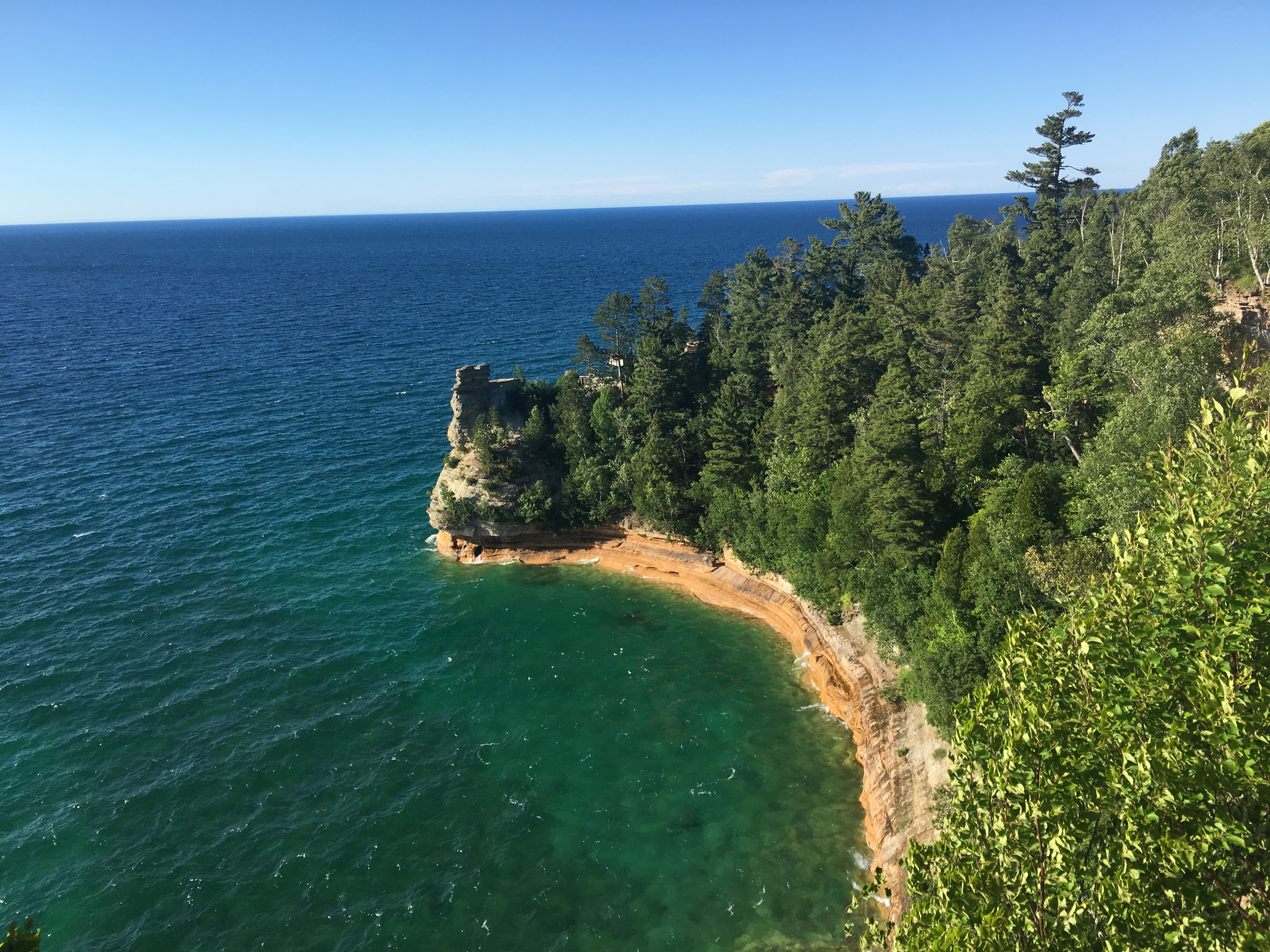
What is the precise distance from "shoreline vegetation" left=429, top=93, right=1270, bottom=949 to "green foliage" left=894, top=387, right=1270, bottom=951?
77 millimetres

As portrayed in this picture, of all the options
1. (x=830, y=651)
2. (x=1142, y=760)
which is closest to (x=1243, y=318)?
(x=830, y=651)

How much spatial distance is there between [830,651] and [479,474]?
122 feet

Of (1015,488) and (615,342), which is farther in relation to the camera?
(615,342)

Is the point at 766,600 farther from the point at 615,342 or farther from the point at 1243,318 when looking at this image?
the point at 1243,318

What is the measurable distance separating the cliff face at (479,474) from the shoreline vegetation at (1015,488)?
28 cm

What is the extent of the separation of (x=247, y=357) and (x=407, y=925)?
116 metres

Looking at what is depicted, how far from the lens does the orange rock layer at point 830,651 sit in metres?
37.1

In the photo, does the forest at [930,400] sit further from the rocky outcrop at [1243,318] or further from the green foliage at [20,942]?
the green foliage at [20,942]

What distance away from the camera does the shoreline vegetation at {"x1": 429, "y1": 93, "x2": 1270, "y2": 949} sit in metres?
14.5

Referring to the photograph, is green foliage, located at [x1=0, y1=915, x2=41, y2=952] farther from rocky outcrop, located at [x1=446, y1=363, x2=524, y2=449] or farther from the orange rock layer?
rocky outcrop, located at [x1=446, y1=363, x2=524, y2=449]

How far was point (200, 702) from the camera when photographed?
47.9 metres

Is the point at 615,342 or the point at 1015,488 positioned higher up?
the point at 615,342

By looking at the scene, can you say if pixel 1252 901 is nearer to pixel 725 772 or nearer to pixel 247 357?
pixel 725 772

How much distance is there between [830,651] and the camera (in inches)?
2008
